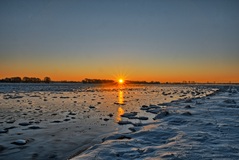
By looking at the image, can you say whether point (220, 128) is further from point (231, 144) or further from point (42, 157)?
point (42, 157)

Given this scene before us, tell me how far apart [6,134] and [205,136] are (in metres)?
7.91

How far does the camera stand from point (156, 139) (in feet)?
26.6

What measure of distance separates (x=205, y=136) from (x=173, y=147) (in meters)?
1.88

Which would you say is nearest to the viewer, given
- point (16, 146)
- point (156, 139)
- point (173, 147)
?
point (173, 147)

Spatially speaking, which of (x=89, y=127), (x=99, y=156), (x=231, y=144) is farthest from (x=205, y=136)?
(x=89, y=127)

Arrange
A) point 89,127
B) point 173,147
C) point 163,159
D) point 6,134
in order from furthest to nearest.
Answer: point 89,127, point 6,134, point 173,147, point 163,159

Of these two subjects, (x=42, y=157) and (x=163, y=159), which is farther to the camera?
(x=42, y=157)

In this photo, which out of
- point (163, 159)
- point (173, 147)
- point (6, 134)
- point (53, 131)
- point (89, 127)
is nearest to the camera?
point (163, 159)

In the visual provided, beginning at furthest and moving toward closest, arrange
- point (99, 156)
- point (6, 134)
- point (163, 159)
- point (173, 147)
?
1. point (6, 134)
2. point (173, 147)
3. point (99, 156)
4. point (163, 159)

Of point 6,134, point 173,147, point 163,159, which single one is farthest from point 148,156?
point 6,134

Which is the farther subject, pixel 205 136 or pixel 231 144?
pixel 205 136

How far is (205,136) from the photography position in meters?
7.91

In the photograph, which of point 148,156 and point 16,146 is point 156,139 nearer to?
point 148,156

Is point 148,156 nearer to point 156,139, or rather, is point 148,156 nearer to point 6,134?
point 156,139
